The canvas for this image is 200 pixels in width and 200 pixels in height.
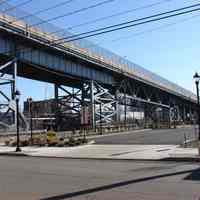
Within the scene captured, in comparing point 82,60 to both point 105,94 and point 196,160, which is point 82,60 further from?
point 196,160

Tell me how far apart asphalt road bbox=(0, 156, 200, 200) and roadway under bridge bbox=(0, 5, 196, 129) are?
3044 centimetres

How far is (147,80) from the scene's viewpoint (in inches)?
4013

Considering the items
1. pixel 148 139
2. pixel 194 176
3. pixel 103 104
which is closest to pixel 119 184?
pixel 194 176

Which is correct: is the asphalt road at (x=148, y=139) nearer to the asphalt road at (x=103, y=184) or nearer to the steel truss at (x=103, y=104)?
the asphalt road at (x=103, y=184)

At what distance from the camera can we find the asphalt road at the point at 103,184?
1076 cm

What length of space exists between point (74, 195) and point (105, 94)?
3309 inches

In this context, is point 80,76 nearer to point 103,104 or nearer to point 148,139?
point 103,104

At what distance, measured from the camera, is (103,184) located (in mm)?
12812

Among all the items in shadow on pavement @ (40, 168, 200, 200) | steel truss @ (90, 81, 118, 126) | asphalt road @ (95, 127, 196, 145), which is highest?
steel truss @ (90, 81, 118, 126)

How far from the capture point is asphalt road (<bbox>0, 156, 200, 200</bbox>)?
10.8 meters

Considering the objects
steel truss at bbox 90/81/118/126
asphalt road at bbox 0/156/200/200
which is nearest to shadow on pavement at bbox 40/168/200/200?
asphalt road at bbox 0/156/200/200

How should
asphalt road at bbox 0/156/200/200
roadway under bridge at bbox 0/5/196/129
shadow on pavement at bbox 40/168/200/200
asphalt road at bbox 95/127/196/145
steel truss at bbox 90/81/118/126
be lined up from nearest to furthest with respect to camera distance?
1. asphalt road at bbox 0/156/200/200
2. shadow on pavement at bbox 40/168/200/200
3. asphalt road at bbox 95/127/196/145
4. roadway under bridge at bbox 0/5/196/129
5. steel truss at bbox 90/81/118/126

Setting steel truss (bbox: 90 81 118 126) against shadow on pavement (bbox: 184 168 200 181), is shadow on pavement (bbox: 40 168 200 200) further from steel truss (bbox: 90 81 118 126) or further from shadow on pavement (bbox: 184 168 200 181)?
steel truss (bbox: 90 81 118 126)

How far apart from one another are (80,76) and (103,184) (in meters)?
65.9
